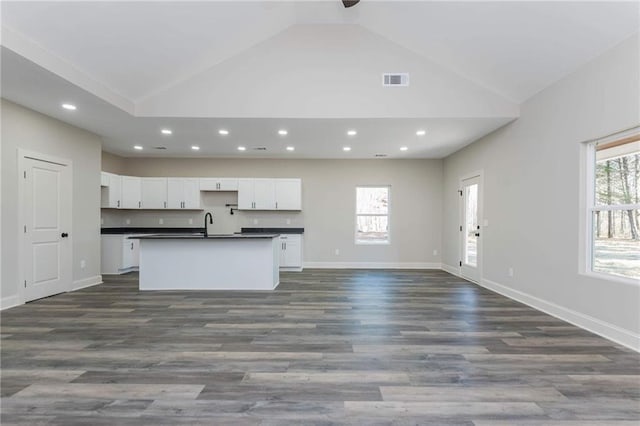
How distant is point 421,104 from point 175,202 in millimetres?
5850

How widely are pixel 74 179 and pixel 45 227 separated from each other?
0.96 metres

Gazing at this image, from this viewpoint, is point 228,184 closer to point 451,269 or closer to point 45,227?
point 45,227

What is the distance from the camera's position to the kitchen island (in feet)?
17.3

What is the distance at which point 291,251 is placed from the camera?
722 centimetres

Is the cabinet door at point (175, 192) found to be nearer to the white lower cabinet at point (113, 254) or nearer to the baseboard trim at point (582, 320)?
the white lower cabinet at point (113, 254)

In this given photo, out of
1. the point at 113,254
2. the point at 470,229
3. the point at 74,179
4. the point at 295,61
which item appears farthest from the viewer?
the point at 113,254

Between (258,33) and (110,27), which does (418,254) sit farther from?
(110,27)

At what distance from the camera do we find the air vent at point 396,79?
454 cm

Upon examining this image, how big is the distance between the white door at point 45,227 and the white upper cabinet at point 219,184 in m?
2.68

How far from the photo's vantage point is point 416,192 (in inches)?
307

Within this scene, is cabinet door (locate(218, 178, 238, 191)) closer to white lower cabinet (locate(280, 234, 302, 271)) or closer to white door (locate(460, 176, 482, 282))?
white lower cabinet (locate(280, 234, 302, 271))

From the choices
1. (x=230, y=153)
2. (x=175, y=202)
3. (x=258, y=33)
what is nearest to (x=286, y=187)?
(x=230, y=153)

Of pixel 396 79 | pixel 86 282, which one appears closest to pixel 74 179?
pixel 86 282

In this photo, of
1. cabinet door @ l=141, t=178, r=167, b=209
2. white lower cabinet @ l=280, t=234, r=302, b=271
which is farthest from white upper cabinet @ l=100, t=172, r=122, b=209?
white lower cabinet @ l=280, t=234, r=302, b=271
